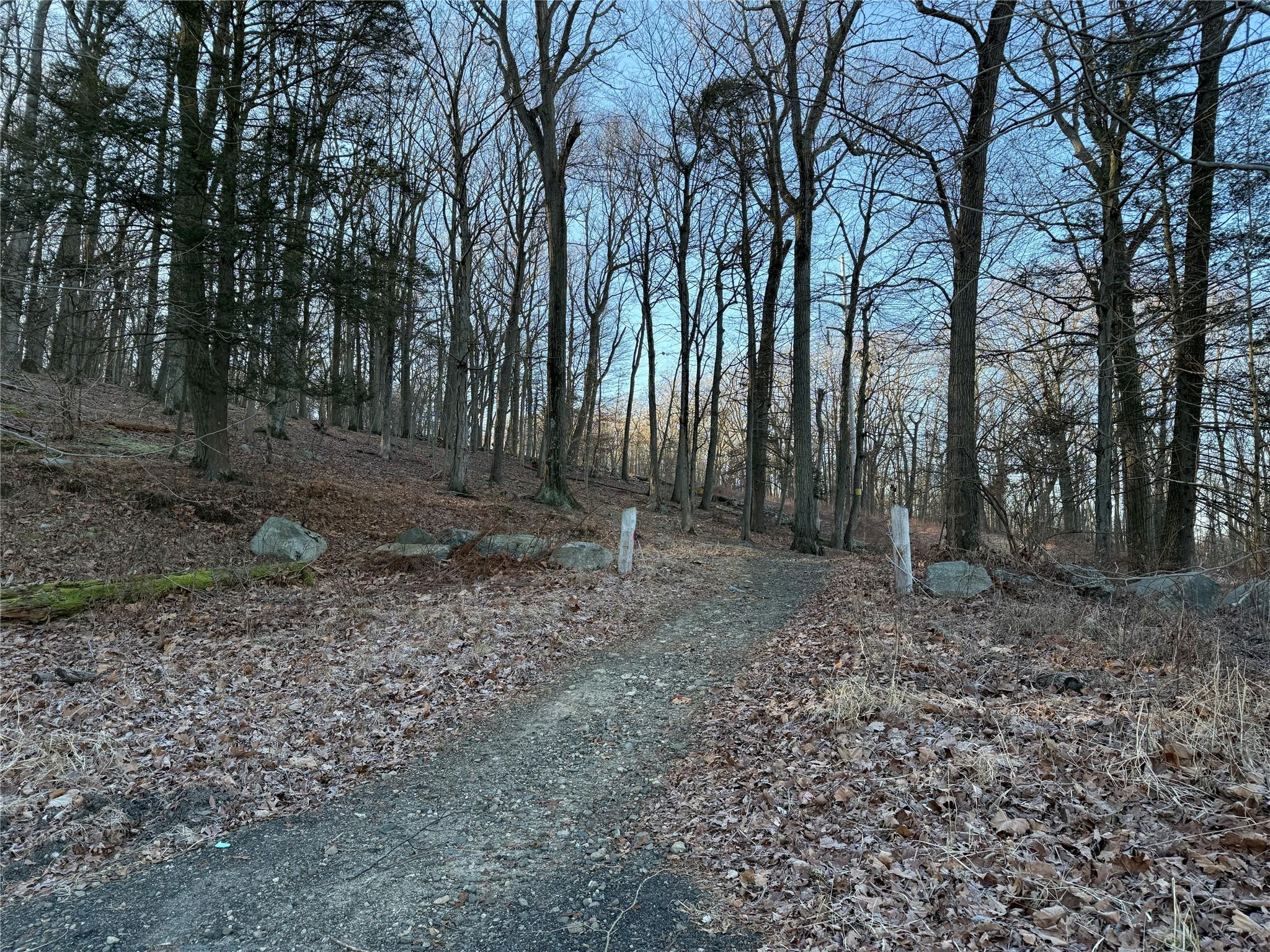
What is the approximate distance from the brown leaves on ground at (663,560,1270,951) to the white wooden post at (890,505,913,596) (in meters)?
2.99

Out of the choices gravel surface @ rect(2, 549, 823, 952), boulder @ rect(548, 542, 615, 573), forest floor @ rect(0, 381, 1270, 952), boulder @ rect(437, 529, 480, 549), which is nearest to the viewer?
forest floor @ rect(0, 381, 1270, 952)

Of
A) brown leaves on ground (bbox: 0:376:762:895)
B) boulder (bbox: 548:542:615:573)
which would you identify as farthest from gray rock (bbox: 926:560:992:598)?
boulder (bbox: 548:542:615:573)

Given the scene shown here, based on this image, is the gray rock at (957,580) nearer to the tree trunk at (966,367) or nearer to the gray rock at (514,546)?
the tree trunk at (966,367)

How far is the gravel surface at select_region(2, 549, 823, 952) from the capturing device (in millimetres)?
3041

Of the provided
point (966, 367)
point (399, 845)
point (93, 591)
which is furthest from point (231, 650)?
point (966, 367)

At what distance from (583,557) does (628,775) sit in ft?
20.7

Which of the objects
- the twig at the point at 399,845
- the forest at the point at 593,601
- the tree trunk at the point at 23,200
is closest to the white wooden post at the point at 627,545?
the forest at the point at 593,601

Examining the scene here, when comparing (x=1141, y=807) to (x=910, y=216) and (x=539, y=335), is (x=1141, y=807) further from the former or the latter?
(x=539, y=335)

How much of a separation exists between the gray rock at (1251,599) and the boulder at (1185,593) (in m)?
0.14

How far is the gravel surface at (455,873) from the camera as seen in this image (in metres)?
3.04

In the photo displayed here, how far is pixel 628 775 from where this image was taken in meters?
4.53

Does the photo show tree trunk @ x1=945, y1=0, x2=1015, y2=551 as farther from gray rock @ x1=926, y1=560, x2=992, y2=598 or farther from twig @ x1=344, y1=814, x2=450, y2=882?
twig @ x1=344, y1=814, x2=450, y2=882

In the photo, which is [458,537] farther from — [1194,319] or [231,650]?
[1194,319]

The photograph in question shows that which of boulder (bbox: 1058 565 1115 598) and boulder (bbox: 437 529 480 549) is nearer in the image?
boulder (bbox: 1058 565 1115 598)
